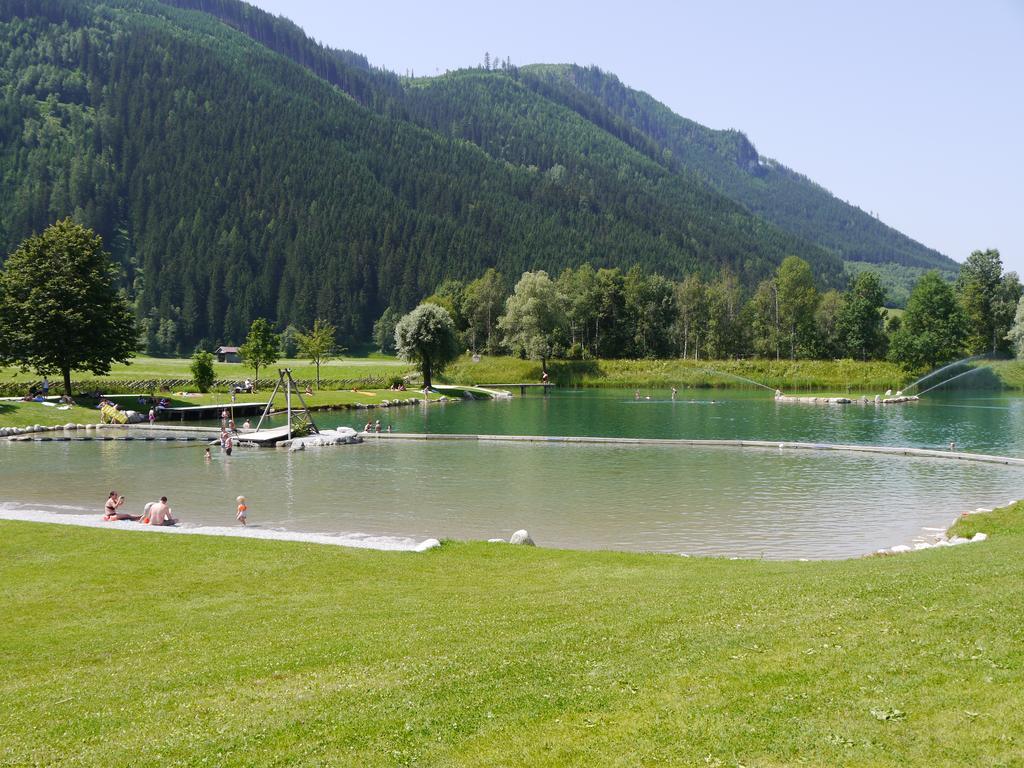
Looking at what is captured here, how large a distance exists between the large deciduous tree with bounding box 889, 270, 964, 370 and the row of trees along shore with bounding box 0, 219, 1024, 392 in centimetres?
20

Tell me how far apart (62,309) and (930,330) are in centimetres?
11916

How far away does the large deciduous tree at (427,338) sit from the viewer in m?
113

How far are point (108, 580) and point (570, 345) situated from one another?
143 meters

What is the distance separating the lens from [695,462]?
160 ft

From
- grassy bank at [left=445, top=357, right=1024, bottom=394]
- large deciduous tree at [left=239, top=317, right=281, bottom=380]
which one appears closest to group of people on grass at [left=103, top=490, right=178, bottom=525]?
large deciduous tree at [left=239, top=317, right=281, bottom=380]

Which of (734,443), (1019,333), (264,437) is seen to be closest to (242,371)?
(264,437)

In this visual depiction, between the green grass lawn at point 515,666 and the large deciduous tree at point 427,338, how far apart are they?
94.1m

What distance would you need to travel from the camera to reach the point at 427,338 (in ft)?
371

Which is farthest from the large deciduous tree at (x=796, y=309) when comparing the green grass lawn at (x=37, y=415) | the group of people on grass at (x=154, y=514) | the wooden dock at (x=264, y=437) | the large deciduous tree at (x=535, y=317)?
the group of people on grass at (x=154, y=514)

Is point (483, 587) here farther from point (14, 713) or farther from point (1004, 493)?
point (1004, 493)

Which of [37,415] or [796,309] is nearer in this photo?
[37,415]

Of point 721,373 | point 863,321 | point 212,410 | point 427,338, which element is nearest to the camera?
point 212,410

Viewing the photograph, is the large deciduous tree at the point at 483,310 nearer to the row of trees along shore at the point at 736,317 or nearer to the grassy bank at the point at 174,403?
the row of trees along shore at the point at 736,317

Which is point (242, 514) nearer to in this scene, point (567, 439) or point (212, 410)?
point (567, 439)
